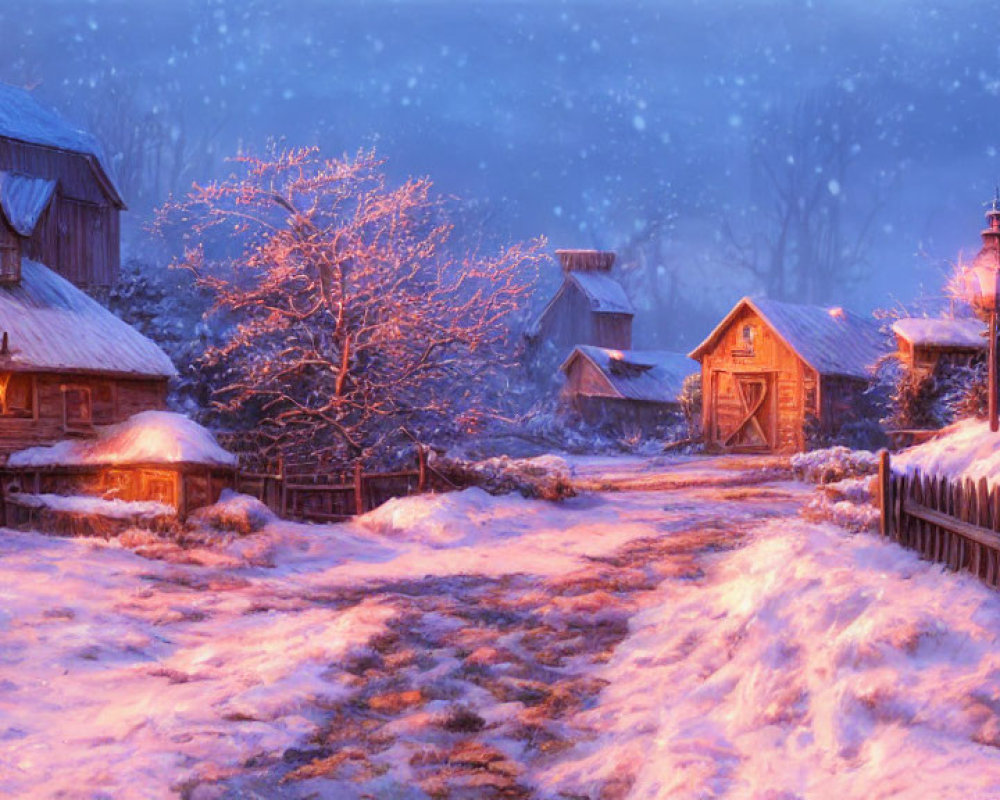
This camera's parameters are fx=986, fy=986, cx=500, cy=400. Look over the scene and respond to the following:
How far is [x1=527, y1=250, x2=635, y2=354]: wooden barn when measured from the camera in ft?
179

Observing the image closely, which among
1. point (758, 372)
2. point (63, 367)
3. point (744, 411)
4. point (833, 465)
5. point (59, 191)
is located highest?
point (59, 191)

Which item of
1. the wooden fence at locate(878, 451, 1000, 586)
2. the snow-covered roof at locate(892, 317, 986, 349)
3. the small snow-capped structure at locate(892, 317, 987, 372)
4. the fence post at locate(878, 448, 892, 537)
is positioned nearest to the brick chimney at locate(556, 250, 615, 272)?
the snow-covered roof at locate(892, 317, 986, 349)

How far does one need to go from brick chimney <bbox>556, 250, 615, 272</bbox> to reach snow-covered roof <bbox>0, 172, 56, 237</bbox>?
1236 inches

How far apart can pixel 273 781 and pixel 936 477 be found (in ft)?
21.8

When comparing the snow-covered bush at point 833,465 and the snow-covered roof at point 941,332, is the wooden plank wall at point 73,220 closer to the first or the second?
the snow-covered bush at point 833,465

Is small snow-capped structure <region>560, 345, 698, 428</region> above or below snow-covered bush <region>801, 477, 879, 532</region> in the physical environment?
above

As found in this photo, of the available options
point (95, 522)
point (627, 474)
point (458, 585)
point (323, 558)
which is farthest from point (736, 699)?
point (627, 474)

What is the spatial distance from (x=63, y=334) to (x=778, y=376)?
23.9 m

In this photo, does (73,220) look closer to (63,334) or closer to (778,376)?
(63,334)

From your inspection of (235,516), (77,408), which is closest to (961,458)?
(235,516)

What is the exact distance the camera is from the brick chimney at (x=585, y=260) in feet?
186

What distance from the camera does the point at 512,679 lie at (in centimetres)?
852

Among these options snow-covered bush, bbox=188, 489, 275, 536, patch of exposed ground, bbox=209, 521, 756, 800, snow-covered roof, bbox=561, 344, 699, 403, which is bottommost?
patch of exposed ground, bbox=209, 521, 756, 800

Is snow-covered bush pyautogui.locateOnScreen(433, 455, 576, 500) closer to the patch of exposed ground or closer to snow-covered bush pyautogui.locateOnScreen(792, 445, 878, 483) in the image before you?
snow-covered bush pyautogui.locateOnScreen(792, 445, 878, 483)
